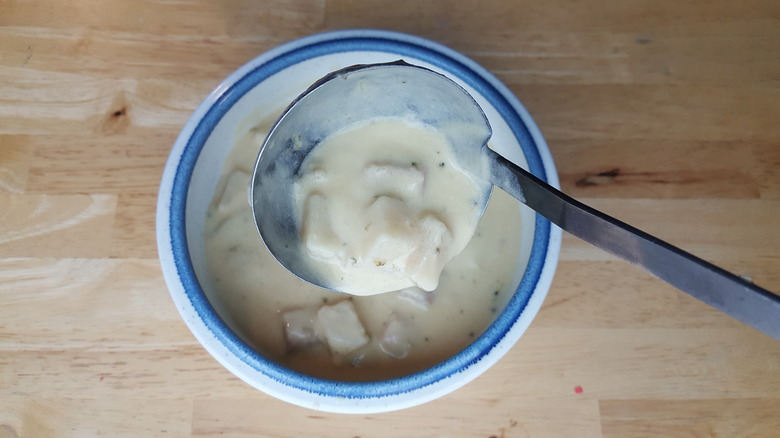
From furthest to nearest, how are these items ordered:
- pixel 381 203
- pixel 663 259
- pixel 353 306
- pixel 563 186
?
pixel 563 186
pixel 353 306
pixel 381 203
pixel 663 259

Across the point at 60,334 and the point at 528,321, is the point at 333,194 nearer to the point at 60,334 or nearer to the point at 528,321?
the point at 528,321

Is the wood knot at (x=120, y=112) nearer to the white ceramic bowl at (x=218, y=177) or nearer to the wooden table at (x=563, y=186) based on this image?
the wooden table at (x=563, y=186)

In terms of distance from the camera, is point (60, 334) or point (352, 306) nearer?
point (352, 306)

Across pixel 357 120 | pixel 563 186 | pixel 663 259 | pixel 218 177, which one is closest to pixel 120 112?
pixel 218 177

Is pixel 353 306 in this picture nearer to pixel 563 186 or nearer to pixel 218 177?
pixel 218 177

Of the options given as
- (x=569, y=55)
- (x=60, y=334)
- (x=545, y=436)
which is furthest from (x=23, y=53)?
(x=545, y=436)

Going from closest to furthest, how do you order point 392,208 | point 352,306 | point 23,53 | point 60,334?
point 392,208 < point 352,306 < point 60,334 < point 23,53

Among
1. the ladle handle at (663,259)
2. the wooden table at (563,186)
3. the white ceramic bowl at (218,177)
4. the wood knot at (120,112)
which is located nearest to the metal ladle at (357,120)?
the ladle handle at (663,259)
